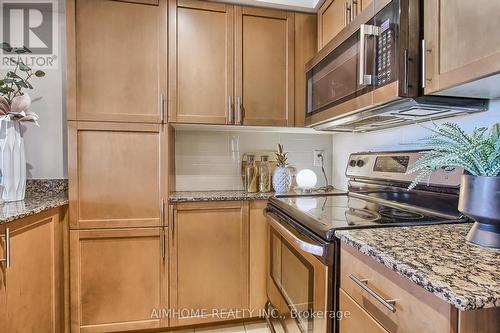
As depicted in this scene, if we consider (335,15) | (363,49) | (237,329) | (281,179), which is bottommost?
(237,329)

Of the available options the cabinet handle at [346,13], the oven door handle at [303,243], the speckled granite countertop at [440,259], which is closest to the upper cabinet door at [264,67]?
the cabinet handle at [346,13]

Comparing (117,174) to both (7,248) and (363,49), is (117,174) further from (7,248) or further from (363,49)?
(363,49)

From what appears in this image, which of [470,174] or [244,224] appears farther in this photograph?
[244,224]

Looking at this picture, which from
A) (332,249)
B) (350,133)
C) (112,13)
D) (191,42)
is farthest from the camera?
(350,133)

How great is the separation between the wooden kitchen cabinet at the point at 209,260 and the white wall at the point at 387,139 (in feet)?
2.90

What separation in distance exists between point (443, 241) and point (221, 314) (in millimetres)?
1437

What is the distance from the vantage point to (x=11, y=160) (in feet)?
4.71

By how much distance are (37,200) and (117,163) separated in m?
0.48

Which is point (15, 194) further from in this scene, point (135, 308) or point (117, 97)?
point (135, 308)

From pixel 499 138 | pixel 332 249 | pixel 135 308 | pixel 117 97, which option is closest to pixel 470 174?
pixel 499 138

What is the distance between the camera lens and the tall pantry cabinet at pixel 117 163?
1.56m

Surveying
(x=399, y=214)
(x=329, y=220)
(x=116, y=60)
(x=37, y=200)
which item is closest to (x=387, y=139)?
(x=399, y=214)

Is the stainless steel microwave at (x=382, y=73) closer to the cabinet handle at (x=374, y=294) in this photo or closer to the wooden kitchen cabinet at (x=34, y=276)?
the cabinet handle at (x=374, y=294)

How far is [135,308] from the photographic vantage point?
1634 mm
